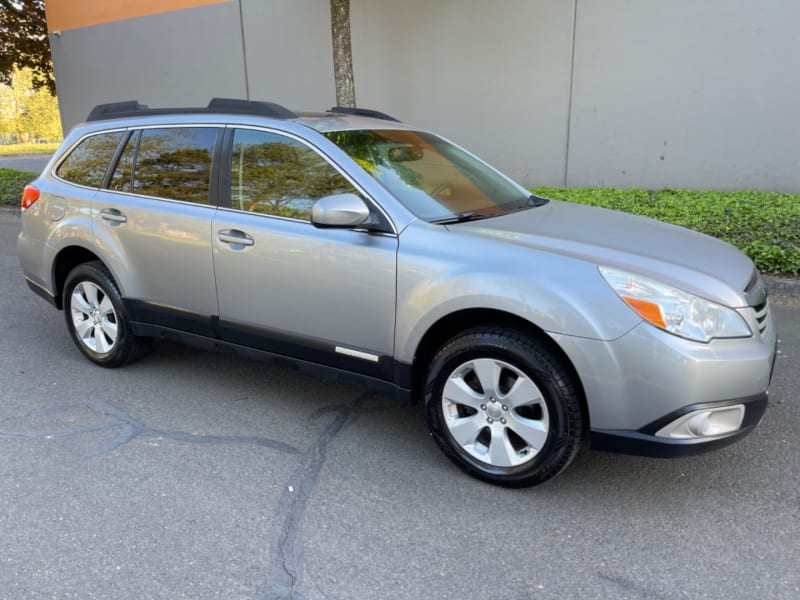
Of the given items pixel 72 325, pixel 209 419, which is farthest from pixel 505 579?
pixel 72 325

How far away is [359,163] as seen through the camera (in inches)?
138

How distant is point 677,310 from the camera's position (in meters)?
2.68

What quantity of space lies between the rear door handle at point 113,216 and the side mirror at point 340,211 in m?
1.72

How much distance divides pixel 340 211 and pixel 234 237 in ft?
2.82

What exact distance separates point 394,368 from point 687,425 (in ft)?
4.53

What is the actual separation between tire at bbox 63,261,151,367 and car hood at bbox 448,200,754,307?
2538 mm

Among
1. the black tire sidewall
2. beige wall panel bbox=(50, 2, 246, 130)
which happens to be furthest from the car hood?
beige wall panel bbox=(50, 2, 246, 130)

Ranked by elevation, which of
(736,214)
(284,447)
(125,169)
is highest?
(125,169)

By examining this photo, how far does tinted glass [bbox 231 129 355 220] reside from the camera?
11.7 ft

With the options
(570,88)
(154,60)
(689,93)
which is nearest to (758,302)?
(689,93)

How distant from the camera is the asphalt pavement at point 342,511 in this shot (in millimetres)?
2496

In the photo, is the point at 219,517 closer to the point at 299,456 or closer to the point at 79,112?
the point at 299,456

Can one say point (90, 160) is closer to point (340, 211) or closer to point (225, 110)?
point (225, 110)

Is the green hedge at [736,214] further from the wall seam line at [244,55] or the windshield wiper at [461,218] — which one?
the wall seam line at [244,55]
